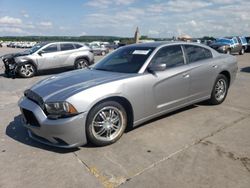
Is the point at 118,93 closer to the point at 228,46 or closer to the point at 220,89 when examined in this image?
the point at 220,89

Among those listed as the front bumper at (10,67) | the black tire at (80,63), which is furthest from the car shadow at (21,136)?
the black tire at (80,63)

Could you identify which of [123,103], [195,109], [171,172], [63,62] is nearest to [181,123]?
[195,109]

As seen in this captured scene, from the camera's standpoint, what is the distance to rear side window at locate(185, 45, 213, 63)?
5.16 meters

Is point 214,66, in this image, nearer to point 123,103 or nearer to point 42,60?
point 123,103

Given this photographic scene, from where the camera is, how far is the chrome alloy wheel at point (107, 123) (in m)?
3.77

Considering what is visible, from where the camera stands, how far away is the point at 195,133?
427 centimetres

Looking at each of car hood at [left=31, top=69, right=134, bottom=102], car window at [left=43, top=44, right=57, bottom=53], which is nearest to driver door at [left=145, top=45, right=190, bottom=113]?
car hood at [left=31, top=69, right=134, bottom=102]

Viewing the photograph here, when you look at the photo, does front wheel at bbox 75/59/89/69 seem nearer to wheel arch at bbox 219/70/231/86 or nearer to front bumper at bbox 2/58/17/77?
front bumper at bbox 2/58/17/77

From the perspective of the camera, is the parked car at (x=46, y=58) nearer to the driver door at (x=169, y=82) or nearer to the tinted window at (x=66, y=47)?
the tinted window at (x=66, y=47)

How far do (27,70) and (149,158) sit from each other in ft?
30.9

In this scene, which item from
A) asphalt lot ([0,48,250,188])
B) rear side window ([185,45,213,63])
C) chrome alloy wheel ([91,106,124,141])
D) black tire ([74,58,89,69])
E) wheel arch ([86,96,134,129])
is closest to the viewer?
asphalt lot ([0,48,250,188])

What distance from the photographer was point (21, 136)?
4344 mm

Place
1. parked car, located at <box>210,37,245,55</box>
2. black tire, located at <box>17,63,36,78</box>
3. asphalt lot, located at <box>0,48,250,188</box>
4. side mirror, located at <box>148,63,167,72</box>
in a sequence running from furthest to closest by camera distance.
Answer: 1. parked car, located at <box>210,37,245,55</box>
2. black tire, located at <box>17,63,36,78</box>
3. side mirror, located at <box>148,63,167,72</box>
4. asphalt lot, located at <box>0,48,250,188</box>

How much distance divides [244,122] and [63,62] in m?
9.16
